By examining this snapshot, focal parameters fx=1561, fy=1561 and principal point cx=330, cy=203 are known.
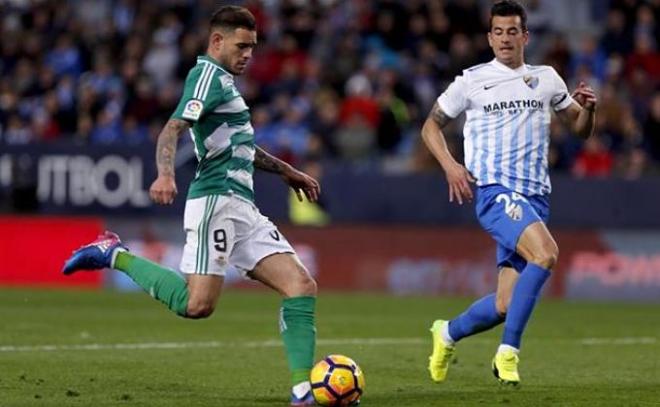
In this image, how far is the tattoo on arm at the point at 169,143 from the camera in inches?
329

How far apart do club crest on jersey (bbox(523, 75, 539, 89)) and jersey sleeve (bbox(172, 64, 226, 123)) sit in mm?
2487

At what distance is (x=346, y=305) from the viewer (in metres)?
18.0

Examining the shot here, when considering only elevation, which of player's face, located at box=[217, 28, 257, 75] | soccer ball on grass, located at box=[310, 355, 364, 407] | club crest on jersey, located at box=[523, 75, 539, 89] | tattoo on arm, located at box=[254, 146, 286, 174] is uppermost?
player's face, located at box=[217, 28, 257, 75]

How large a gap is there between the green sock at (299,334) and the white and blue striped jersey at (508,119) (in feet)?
6.57

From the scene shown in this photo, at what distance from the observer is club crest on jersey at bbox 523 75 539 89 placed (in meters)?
10.3

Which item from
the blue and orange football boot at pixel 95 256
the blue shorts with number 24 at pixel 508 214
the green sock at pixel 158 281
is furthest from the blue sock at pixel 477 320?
the blue and orange football boot at pixel 95 256

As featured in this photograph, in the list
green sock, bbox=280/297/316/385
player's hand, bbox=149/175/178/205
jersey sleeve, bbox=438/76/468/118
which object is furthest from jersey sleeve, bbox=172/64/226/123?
jersey sleeve, bbox=438/76/468/118

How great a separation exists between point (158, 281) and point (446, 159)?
6.89 feet

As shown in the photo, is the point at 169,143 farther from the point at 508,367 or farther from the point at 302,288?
the point at 508,367

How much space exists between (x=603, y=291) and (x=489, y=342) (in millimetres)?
6218

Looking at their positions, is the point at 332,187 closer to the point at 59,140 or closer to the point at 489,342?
the point at 59,140

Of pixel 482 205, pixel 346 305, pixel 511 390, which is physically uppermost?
pixel 482 205

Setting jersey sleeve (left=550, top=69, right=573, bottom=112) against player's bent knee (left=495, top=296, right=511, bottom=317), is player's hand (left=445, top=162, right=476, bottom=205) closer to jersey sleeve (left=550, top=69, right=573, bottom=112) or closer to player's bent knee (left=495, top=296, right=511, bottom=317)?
player's bent knee (left=495, top=296, right=511, bottom=317)

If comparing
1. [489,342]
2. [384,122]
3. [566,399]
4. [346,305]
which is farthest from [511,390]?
[384,122]
